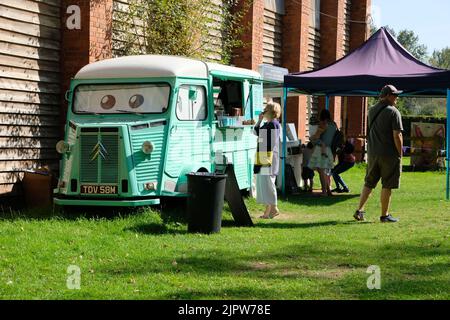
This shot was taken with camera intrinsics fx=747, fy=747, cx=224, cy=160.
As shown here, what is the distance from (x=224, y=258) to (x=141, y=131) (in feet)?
9.81

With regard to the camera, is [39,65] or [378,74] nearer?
[39,65]

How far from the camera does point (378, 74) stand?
14641 mm

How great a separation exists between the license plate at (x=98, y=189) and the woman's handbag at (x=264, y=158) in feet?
8.30

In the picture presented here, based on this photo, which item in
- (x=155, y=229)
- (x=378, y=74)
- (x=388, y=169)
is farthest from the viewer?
(x=378, y=74)

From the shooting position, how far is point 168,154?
36.5 feet

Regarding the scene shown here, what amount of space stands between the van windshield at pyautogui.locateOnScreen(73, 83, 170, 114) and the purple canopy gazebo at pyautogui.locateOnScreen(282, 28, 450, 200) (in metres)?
4.36

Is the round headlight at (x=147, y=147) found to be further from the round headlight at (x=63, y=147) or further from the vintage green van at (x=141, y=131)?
the round headlight at (x=63, y=147)

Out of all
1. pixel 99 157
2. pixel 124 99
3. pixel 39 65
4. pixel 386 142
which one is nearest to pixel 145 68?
pixel 124 99

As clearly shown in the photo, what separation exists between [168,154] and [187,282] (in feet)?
13.1

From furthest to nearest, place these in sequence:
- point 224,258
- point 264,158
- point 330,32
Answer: point 330,32 < point 264,158 < point 224,258

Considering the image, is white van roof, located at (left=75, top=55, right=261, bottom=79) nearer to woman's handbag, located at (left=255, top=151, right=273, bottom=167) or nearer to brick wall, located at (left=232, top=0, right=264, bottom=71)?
woman's handbag, located at (left=255, top=151, right=273, bottom=167)

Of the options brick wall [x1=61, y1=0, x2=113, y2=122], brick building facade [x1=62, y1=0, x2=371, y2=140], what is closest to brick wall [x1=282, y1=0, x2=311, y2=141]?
brick building facade [x1=62, y1=0, x2=371, y2=140]

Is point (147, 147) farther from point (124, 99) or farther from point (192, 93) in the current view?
point (192, 93)

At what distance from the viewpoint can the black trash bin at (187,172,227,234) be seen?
33.6 feet
